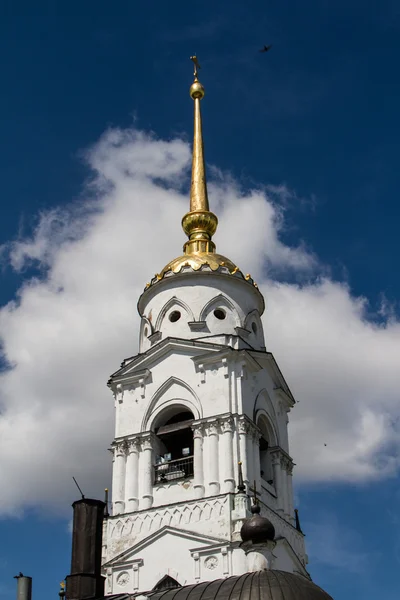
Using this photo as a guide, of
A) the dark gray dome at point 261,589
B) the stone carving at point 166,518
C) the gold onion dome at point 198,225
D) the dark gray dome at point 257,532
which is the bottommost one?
the dark gray dome at point 261,589

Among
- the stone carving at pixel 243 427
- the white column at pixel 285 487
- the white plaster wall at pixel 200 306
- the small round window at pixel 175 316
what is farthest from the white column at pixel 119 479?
the white column at pixel 285 487

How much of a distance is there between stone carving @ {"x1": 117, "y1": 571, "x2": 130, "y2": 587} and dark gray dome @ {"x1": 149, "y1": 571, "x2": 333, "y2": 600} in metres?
6.54

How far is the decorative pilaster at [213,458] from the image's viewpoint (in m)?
28.3

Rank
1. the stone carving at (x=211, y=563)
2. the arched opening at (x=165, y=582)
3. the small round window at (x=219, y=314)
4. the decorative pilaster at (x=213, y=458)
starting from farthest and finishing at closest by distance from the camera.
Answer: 1. the small round window at (x=219, y=314)
2. the decorative pilaster at (x=213, y=458)
3. the arched opening at (x=165, y=582)
4. the stone carving at (x=211, y=563)

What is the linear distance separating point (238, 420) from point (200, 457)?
1.58 metres

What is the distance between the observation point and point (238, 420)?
29.4m

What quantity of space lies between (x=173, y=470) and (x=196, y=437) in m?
1.39

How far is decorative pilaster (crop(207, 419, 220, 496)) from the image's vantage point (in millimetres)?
28312

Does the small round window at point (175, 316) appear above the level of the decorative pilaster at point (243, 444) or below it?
above

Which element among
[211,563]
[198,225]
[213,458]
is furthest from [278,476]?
[198,225]

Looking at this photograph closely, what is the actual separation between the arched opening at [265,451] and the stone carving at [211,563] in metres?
4.38

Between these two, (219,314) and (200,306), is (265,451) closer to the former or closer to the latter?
(219,314)

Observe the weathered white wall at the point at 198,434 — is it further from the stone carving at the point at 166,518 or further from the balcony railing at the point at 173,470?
the balcony railing at the point at 173,470

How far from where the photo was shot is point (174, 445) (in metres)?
31.3
